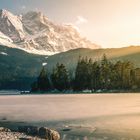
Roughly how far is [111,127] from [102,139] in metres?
10.3

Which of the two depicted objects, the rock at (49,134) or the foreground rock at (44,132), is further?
the foreground rock at (44,132)

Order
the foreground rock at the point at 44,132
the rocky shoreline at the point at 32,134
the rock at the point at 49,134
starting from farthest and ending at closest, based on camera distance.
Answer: the foreground rock at the point at 44,132 < the rock at the point at 49,134 < the rocky shoreline at the point at 32,134

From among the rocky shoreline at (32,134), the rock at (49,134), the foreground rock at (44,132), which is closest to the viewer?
the rocky shoreline at (32,134)

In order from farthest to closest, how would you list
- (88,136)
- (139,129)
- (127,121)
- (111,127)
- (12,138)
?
Answer: (127,121) < (111,127) < (139,129) < (88,136) < (12,138)

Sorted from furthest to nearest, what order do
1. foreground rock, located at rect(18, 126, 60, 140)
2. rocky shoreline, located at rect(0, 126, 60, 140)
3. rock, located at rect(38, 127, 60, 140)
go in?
1. foreground rock, located at rect(18, 126, 60, 140)
2. rock, located at rect(38, 127, 60, 140)
3. rocky shoreline, located at rect(0, 126, 60, 140)

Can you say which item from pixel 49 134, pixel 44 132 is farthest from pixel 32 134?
pixel 49 134

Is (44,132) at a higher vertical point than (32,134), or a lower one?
higher

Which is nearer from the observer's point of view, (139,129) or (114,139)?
(114,139)

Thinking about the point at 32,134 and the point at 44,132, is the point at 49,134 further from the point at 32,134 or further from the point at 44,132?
the point at 32,134

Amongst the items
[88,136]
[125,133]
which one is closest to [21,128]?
[88,136]

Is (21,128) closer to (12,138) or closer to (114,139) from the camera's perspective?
(12,138)

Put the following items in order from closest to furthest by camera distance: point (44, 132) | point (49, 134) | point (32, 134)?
1. point (49, 134)
2. point (44, 132)
3. point (32, 134)

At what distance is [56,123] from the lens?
216ft

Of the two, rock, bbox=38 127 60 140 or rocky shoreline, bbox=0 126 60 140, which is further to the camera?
rock, bbox=38 127 60 140
